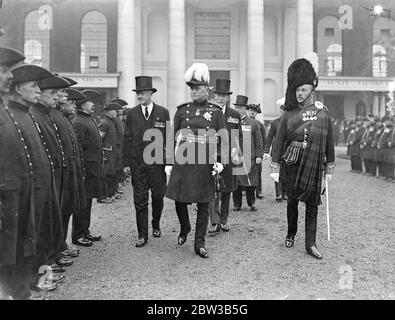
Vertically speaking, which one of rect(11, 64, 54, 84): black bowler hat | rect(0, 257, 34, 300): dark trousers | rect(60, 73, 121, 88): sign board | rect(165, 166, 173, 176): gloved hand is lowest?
rect(0, 257, 34, 300): dark trousers

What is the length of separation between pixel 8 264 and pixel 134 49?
28.6 meters

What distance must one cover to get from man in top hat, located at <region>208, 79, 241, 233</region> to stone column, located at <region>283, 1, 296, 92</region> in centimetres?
2646

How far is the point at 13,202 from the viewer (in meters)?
4.19

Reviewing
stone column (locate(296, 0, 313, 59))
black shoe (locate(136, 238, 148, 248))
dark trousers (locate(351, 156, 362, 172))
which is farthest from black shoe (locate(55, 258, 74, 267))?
stone column (locate(296, 0, 313, 59))

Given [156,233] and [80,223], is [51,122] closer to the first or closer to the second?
[80,223]

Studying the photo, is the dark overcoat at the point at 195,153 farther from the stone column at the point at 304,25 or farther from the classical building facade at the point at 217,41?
the stone column at the point at 304,25

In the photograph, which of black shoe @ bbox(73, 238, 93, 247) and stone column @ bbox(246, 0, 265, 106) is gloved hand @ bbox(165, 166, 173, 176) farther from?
stone column @ bbox(246, 0, 265, 106)

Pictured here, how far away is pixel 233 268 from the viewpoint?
595 cm

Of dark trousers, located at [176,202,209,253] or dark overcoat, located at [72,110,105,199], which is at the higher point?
dark overcoat, located at [72,110,105,199]

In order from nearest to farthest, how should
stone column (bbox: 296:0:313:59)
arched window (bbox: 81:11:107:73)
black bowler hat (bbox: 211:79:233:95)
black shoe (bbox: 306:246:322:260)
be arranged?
black shoe (bbox: 306:246:322:260) → black bowler hat (bbox: 211:79:233:95) → stone column (bbox: 296:0:313:59) → arched window (bbox: 81:11:107:73)

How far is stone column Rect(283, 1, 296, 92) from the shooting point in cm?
3438

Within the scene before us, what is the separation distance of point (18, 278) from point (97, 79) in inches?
1155

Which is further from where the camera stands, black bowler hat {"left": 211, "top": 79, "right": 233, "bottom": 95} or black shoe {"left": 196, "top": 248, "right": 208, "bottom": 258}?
black bowler hat {"left": 211, "top": 79, "right": 233, "bottom": 95}

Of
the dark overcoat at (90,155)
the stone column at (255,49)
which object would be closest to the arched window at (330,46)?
the stone column at (255,49)
